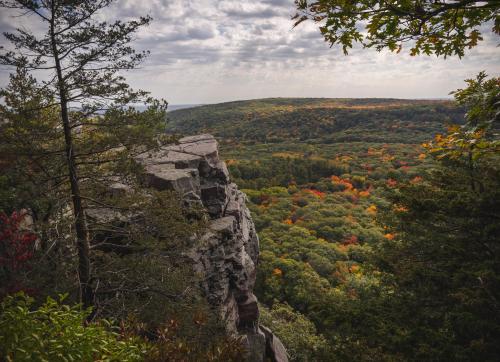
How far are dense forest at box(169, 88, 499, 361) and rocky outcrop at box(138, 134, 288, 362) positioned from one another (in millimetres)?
A: 3027

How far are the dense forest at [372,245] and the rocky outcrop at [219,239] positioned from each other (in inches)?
119

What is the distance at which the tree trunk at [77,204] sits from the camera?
828 centimetres

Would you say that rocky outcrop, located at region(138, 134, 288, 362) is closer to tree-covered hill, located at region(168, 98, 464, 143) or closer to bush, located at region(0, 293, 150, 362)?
bush, located at region(0, 293, 150, 362)

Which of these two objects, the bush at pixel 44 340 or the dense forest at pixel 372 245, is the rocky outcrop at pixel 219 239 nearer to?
the dense forest at pixel 372 245

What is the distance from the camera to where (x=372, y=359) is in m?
7.60

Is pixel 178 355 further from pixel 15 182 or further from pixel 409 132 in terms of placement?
pixel 409 132

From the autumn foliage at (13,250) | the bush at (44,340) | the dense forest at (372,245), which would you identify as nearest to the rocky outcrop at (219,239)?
the dense forest at (372,245)

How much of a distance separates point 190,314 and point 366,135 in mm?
112991

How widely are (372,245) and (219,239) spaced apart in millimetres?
9402

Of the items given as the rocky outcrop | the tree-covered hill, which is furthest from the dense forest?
the rocky outcrop

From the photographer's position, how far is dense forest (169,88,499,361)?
314 inches

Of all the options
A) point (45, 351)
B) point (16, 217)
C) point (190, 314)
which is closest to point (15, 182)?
point (16, 217)

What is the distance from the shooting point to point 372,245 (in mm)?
18078

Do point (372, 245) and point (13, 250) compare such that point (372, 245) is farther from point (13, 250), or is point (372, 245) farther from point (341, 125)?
point (341, 125)
